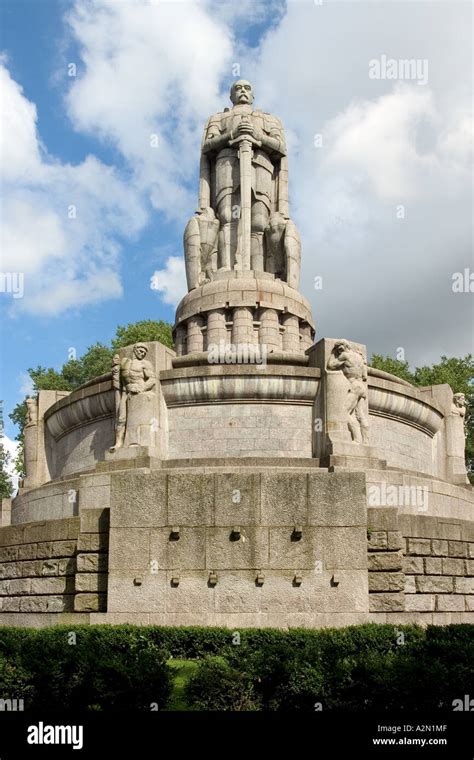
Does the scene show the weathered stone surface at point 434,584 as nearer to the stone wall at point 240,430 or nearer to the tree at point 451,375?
the stone wall at point 240,430

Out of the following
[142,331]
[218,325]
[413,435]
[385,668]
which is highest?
[142,331]

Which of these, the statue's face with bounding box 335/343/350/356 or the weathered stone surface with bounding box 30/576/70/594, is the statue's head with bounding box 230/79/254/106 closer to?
the statue's face with bounding box 335/343/350/356

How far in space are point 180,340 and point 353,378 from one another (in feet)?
28.7

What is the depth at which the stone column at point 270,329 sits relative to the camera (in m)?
22.8

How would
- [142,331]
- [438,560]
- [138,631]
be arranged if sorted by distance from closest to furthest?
[138,631], [438,560], [142,331]

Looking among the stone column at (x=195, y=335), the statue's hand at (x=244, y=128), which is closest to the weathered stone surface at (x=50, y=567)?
the stone column at (x=195, y=335)

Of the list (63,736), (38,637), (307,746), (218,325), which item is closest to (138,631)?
(38,637)

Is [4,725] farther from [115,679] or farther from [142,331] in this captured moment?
[142,331]

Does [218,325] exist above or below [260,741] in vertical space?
above

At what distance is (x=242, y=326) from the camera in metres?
22.9

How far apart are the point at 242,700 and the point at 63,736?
1.71 meters

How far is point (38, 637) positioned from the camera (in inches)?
358

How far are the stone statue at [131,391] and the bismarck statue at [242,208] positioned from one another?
7.97m

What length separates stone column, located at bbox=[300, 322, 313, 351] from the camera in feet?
78.5
